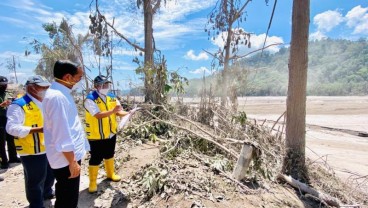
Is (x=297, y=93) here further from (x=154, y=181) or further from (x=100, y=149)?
(x=100, y=149)

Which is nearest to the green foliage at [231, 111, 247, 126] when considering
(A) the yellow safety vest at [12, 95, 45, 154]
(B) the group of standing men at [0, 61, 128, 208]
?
(B) the group of standing men at [0, 61, 128, 208]

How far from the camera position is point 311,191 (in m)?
4.62

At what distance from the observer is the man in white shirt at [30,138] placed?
3191mm

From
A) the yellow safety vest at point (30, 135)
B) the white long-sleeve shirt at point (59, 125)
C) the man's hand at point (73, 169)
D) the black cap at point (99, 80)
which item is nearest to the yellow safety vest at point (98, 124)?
the black cap at point (99, 80)

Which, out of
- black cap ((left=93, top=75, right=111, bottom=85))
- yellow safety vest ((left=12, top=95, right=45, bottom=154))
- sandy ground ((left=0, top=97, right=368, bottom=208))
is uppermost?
black cap ((left=93, top=75, right=111, bottom=85))

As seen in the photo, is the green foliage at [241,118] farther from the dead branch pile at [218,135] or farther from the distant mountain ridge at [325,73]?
the distant mountain ridge at [325,73]

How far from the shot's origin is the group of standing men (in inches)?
94.6

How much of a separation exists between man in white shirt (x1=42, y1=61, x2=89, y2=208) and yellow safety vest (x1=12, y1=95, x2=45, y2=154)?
0.86m

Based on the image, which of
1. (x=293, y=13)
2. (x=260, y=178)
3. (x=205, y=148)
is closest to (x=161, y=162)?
(x=205, y=148)

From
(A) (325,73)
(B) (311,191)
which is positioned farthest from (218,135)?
(A) (325,73)

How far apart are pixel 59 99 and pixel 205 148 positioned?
358cm

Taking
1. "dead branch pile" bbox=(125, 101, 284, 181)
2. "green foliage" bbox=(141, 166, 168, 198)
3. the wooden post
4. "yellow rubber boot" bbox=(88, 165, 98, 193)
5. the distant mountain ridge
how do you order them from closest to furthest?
"green foliage" bbox=(141, 166, 168, 198) < "yellow rubber boot" bbox=(88, 165, 98, 193) < the wooden post < "dead branch pile" bbox=(125, 101, 284, 181) < the distant mountain ridge

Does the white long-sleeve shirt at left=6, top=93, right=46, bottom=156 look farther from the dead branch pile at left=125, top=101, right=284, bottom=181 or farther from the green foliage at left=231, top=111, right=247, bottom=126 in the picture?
the green foliage at left=231, top=111, right=247, bottom=126

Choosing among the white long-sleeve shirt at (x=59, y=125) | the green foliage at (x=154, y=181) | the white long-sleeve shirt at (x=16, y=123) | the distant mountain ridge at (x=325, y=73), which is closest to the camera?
the white long-sleeve shirt at (x=59, y=125)
